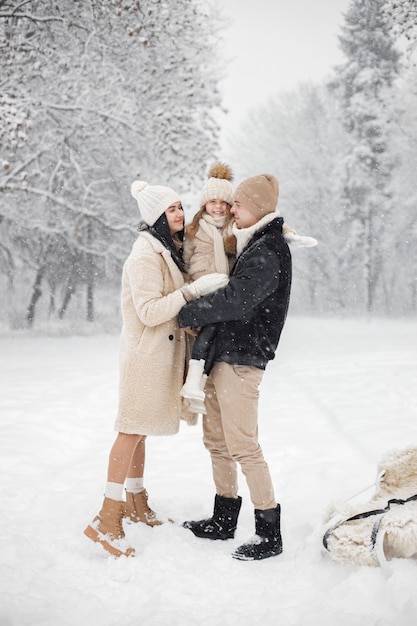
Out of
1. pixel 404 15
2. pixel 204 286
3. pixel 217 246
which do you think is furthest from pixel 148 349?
pixel 404 15

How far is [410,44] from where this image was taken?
9.98 m

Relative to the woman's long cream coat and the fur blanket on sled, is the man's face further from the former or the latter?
the fur blanket on sled

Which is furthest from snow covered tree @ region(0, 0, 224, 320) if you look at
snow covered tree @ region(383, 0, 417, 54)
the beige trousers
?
the beige trousers

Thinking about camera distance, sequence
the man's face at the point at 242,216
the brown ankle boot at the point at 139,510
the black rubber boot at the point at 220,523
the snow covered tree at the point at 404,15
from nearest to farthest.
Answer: the man's face at the point at 242,216 < the black rubber boot at the point at 220,523 < the brown ankle boot at the point at 139,510 < the snow covered tree at the point at 404,15

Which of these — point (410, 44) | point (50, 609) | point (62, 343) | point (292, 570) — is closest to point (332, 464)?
point (292, 570)

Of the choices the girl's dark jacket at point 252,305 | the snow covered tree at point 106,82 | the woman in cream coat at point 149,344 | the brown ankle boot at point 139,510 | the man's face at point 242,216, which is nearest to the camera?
the girl's dark jacket at point 252,305

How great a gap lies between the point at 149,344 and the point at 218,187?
1.12 meters

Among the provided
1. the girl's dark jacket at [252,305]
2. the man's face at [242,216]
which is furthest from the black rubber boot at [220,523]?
the man's face at [242,216]

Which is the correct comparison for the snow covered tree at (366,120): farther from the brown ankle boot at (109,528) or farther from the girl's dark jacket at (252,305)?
the brown ankle boot at (109,528)

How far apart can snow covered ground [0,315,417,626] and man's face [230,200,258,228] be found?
1.89 metres

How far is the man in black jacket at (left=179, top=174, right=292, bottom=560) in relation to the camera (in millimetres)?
3441

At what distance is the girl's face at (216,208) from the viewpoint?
3.89m

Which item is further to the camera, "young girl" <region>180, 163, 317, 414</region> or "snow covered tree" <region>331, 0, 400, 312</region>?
"snow covered tree" <region>331, 0, 400, 312</region>

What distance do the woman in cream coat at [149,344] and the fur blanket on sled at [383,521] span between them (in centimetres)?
113
